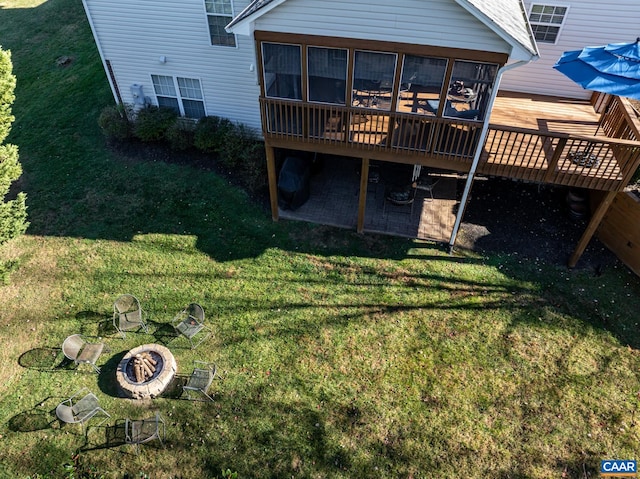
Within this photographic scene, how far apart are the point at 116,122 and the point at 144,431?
1119 centimetres

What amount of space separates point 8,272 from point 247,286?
5867 mm

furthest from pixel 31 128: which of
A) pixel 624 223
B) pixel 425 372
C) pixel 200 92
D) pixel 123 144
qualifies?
pixel 624 223

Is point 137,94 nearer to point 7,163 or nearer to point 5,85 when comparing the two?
point 7,163

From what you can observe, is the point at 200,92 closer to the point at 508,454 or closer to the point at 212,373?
the point at 212,373

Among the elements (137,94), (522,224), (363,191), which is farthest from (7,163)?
(522,224)

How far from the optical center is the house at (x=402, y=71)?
895 cm

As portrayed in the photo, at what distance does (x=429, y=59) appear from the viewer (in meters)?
9.34

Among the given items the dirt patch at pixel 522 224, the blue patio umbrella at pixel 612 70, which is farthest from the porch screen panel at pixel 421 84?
the dirt patch at pixel 522 224

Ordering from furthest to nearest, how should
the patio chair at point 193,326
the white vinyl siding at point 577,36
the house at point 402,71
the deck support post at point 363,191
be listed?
the white vinyl siding at point 577,36 → the deck support post at point 363,191 → the patio chair at point 193,326 → the house at point 402,71

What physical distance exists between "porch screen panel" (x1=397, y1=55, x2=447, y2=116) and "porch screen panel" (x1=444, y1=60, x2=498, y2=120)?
30 cm

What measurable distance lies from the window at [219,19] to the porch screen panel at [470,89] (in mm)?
7088

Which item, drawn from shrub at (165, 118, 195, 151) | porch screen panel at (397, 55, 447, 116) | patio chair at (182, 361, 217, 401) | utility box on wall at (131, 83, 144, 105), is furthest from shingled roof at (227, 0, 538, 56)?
patio chair at (182, 361, 217, 401)

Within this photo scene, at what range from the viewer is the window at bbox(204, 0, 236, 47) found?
1248 centimetres

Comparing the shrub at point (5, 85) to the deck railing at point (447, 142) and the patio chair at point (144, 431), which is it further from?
the patio chair at point (144, 431)
